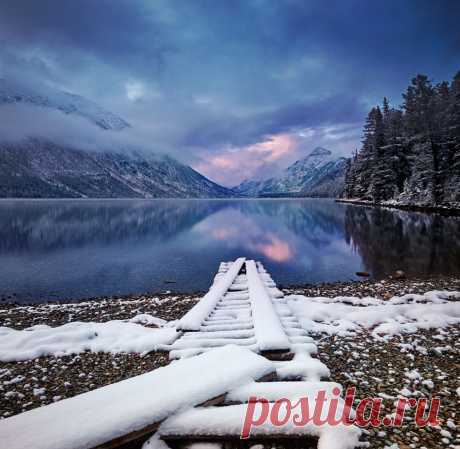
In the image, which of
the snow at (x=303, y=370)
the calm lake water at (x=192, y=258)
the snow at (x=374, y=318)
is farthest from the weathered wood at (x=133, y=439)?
the calm lake water at (x=192, y=258)

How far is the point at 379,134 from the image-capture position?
216 feet

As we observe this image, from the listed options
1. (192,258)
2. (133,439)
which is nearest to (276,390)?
(133,439)

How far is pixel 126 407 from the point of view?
288 cm

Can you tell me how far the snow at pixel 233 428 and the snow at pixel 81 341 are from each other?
3413 millimetres

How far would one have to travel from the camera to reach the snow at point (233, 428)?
2.76 m

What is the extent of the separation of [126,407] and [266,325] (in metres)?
3.36

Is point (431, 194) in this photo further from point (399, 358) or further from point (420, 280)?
point (399, 358)

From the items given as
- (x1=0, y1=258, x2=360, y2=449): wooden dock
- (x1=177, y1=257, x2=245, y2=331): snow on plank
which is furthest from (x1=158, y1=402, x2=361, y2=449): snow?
(x1=177, y1=257, x2=245, y2=331): snow on plank

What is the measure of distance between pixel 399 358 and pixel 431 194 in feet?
169

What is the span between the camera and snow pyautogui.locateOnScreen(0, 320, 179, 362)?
615cm

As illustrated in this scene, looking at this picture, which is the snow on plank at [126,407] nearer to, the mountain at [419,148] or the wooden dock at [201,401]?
the wooden dock at [201,401]

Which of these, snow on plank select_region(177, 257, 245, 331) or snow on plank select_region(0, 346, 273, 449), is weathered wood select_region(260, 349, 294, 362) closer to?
snow on plank select_region(0, 346, 273, 449)

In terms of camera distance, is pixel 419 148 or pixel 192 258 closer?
pixel 192 258

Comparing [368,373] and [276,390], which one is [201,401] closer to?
[276,390]
